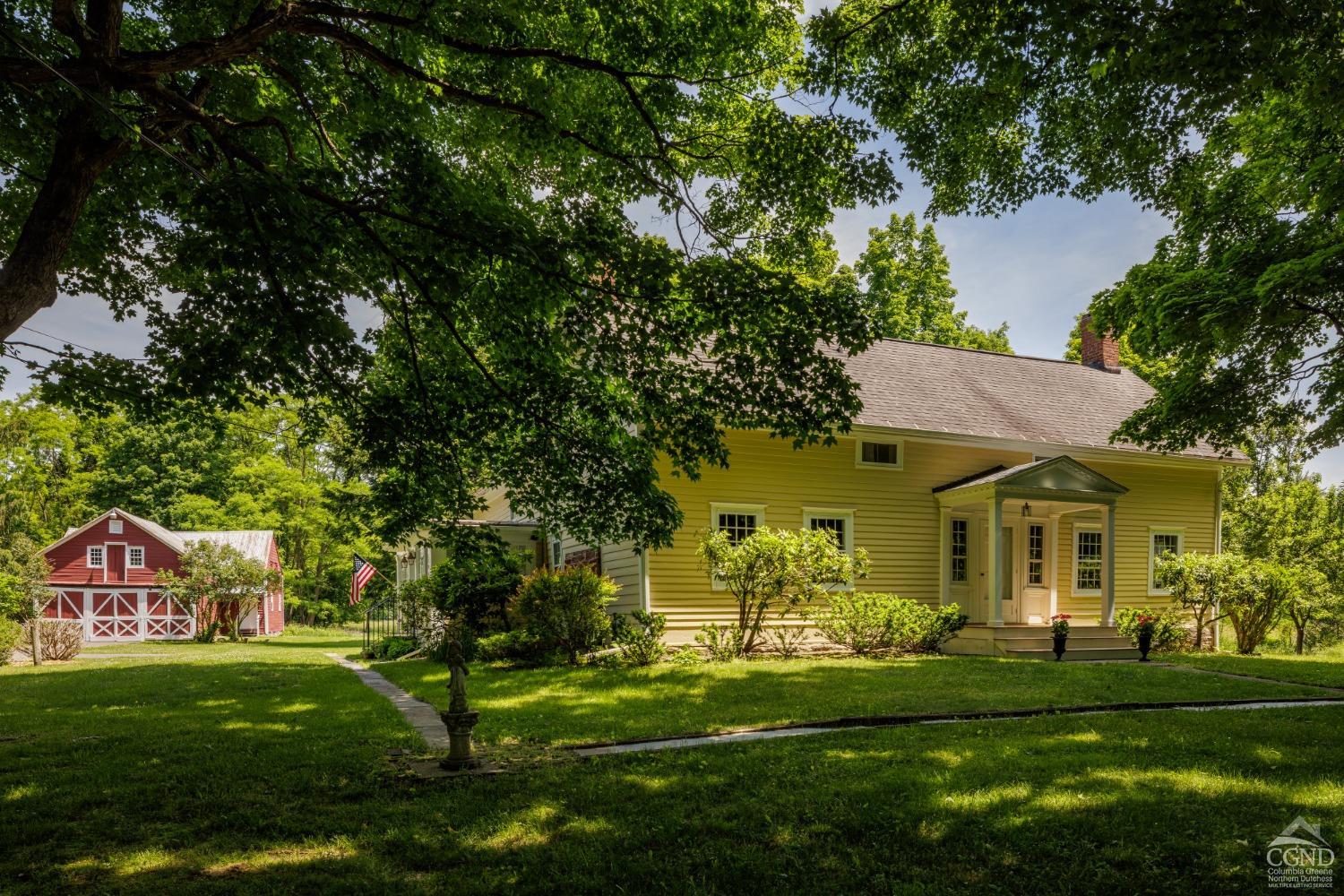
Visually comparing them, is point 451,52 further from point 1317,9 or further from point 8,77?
point 1317,9

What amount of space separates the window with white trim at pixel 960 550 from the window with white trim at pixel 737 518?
16.9 ft

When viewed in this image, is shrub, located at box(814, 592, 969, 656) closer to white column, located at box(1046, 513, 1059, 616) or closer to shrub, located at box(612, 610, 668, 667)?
Result: shrub, located at box(612, 610, 668, 667)

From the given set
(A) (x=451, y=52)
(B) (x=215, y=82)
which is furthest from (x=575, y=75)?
(B) (x=215, y=82)

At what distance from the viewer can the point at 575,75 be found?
868cm

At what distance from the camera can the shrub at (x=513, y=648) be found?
13.6 meters

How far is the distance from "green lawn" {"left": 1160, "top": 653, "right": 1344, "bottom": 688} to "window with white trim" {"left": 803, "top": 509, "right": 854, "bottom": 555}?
6.45m

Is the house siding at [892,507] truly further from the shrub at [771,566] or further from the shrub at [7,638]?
the shrub at [7,638]

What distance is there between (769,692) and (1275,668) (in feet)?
33.2

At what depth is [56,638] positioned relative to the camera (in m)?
18.2

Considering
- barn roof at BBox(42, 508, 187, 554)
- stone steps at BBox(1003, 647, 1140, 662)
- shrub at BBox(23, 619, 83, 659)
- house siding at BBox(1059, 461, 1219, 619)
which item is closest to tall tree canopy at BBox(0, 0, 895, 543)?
stone steps at BBox(1003, 647, 1140, 662)

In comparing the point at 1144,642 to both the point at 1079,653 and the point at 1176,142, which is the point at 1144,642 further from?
the point at 1176,142

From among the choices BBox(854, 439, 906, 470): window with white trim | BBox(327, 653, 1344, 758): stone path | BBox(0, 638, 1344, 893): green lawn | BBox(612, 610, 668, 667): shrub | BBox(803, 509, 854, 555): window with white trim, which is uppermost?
BBox(854, 439, 906, 470): window with white trim

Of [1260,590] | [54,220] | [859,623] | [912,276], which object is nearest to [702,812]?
[54,220]

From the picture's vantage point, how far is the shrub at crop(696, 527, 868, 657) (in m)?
13.1
